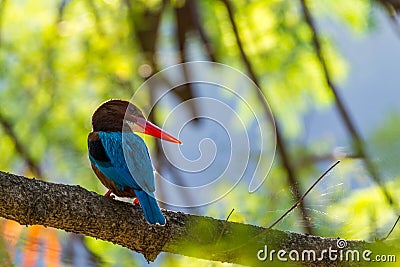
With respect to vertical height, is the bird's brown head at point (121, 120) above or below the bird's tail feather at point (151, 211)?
below

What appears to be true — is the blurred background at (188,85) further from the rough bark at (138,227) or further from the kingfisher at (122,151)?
the rough bark at (138,227)

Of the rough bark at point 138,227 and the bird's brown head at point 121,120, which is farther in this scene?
the bird's brown head at point 121,120

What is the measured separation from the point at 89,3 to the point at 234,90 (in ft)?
2.49

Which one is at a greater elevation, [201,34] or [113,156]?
[113,156]

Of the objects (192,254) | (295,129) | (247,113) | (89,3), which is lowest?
(295,129)

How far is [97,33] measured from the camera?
12.6 ft

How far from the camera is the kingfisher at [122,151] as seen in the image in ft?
7.11

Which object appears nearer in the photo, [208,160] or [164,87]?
[208,160]

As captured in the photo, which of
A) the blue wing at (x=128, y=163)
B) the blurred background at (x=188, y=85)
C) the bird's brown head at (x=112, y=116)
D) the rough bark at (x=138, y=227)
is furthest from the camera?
the blurred background at (x=188, y=85)

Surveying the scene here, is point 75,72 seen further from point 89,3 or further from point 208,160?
point 208,160

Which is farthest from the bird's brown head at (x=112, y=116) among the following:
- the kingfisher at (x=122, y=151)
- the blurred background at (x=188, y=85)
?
the blurred background at (x=188, y=85)

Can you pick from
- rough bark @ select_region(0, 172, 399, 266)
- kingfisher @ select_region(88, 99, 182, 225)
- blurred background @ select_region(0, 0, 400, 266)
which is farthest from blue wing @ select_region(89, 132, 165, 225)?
blurred background @ select_region(0, 0, 400, 266)

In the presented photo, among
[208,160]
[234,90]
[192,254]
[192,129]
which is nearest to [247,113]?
[234,90]

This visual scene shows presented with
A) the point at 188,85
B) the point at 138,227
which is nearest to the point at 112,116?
the point at 138,227
